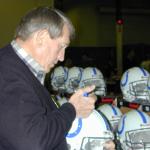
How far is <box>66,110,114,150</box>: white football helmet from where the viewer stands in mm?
1922

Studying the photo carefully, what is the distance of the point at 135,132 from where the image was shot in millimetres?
2133

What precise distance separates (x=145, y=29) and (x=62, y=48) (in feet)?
39.9

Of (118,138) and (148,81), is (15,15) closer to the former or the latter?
(148,81)

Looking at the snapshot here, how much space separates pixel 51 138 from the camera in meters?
1.23

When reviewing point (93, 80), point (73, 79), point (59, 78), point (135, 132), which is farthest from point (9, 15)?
point (135, 132)

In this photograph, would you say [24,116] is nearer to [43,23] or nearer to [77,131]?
[43,23]

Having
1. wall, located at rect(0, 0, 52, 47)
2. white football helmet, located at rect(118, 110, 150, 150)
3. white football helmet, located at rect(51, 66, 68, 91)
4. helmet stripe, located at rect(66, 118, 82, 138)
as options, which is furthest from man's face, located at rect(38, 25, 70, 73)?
wall, located at rect(0, 0, 52, 47)

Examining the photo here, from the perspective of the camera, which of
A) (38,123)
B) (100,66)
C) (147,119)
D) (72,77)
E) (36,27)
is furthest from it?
(100,66)

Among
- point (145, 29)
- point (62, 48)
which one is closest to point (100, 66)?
point (145, 29)

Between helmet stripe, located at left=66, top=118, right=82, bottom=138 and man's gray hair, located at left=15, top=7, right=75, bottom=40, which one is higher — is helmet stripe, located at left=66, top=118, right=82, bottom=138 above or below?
below

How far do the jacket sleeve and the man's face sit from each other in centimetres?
13

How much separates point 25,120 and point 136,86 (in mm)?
2164

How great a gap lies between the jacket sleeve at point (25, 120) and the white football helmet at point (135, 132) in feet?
2.72

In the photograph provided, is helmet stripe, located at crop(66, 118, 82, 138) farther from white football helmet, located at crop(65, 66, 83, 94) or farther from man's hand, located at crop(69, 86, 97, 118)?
white football helmet, located at crop(65, 66, 83, 94)
